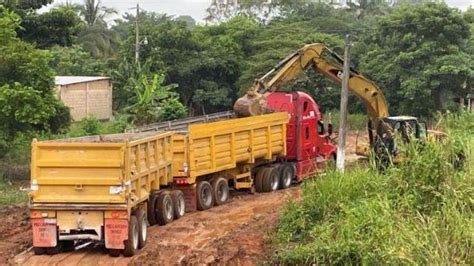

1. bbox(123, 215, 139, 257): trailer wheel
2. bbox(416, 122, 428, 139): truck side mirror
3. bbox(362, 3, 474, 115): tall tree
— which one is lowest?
bbox(123, 215, 139, 257): trailer wheel

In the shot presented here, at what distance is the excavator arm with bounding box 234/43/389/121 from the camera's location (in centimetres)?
2014

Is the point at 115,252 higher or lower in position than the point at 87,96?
lower

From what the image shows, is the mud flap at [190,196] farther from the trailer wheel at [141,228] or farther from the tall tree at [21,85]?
the tall tree at [21,85]

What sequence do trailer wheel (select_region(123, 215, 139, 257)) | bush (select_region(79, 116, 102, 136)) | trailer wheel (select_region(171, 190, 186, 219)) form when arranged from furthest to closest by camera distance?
bush (select_region(79, 116, 102, 136)), trailer wheel (select_region(171, 190, 186, 219)), trailer wheel (select_region(123, 215, 139, 257))

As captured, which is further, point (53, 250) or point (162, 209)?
point (162, 209)

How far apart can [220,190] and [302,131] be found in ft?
15.7

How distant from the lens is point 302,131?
21578 mm

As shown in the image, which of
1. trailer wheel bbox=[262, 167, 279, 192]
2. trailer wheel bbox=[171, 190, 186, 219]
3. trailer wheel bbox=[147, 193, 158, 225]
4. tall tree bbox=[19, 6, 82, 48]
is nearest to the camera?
trailer wheel bbox=[147, 193, 158, 225]

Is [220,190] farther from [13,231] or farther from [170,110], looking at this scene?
[170,110]

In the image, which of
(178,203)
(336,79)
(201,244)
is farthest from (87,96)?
(201,244)

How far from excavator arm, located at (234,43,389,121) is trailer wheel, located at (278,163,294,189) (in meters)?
1.94

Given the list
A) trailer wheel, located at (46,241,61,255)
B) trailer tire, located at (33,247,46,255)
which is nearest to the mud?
trailer tire, located at (33,247,46,255)

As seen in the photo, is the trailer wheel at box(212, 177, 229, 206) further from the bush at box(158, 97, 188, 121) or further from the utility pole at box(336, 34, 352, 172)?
the bush at box(158, 97, 188, 121)

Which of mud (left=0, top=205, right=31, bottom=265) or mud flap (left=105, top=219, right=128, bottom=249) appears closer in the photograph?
mud flap (left=105, top=219, right=128, bottom=249)
